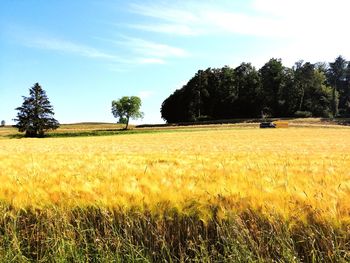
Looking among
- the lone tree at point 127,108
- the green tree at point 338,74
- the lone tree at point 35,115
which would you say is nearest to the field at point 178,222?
the lone tree at point 35,115

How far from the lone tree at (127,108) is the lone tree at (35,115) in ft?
99.0

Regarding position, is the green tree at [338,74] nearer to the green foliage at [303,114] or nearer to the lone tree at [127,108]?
the green foliage at [303,114]

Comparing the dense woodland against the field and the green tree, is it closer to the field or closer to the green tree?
the green tree

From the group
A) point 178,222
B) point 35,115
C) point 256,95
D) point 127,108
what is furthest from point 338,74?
point 178,222

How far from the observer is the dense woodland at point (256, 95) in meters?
112

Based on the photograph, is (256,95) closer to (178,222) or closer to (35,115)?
(35,115)

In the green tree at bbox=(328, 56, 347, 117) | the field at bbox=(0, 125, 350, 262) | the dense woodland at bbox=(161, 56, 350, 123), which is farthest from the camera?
the green tree at bbox=(328, 56, 347, 117)

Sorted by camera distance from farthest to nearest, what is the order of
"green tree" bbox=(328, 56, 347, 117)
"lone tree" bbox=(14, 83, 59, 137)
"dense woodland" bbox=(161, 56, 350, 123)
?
"green tree" bbox=(328, 56, 347, 117)
"dense woodland" bbox=(161, 56, 350, 123)
"lone tree" bbox=(14, 83, 59, 137)

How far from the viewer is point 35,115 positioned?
303 ft

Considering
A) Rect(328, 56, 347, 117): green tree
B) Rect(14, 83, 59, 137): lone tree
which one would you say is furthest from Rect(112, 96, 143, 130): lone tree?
Rect(328, 56, 347, 117): green tree

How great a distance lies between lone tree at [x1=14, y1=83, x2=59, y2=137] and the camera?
90.2m

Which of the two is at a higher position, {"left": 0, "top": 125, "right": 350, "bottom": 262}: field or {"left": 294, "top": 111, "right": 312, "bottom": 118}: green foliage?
{"left": 294, "top": 111, "right": 312, "bottom": 118}: green foliage

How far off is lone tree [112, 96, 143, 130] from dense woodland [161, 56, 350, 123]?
10016 millimetres

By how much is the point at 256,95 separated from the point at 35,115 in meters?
62.7
